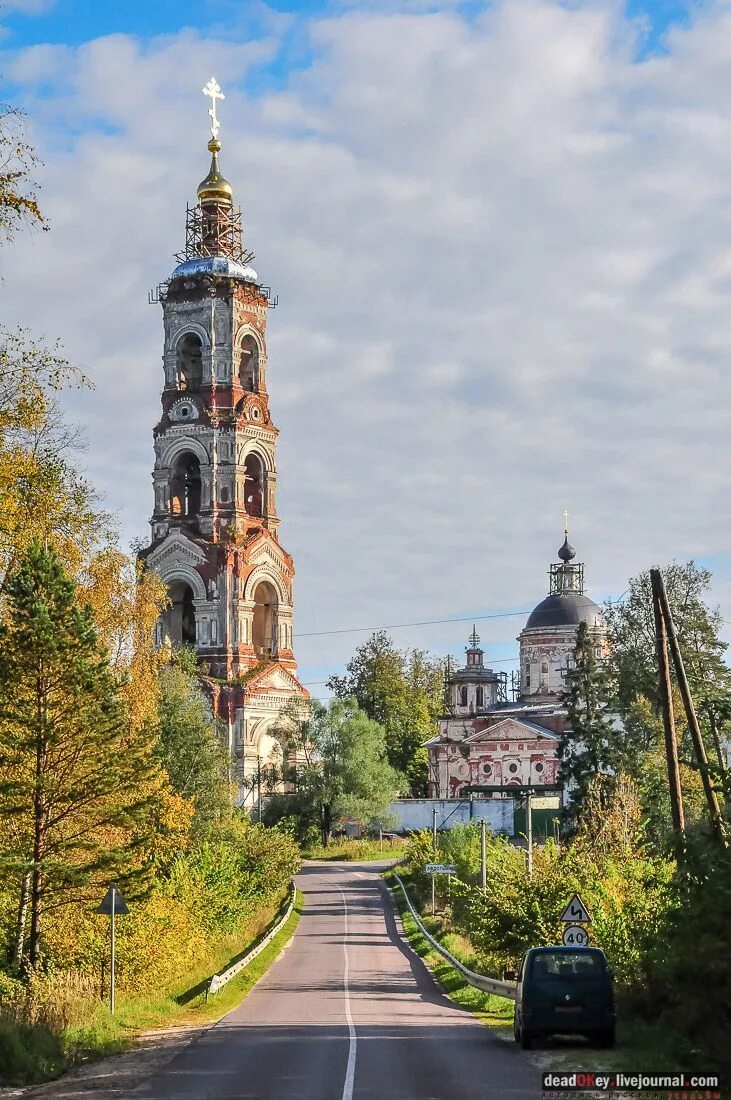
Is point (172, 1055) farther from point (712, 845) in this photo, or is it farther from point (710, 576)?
point (710, 576)

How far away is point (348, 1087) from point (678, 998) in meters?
3.88

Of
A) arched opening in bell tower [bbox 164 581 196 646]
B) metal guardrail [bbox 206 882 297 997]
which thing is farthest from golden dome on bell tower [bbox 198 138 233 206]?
metal guardrail [bbox 206 882 297 997]

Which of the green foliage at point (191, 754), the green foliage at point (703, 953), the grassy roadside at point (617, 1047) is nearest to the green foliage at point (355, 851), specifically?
the green foliage at point (191, 754)

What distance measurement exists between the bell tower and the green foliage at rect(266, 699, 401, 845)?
1.78 meters

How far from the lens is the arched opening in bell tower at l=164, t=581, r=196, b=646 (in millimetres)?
81625

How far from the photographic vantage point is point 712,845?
56.7 ft

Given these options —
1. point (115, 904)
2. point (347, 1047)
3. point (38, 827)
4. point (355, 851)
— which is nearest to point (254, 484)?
point (355, 851)

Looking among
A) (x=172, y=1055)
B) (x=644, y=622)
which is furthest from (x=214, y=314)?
(x=172, y=1055)

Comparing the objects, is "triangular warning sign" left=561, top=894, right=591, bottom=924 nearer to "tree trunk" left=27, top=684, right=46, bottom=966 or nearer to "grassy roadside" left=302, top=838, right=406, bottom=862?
"tree trunk" left=27, top=684, right=46, bottom=966

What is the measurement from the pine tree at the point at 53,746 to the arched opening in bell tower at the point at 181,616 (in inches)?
2101

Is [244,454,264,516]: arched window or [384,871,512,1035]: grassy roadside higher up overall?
[244,454,264,516]: arched window

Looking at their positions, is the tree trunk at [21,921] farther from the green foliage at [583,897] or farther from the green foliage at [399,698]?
the green foliage at [399,698]

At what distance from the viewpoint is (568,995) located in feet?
64.2

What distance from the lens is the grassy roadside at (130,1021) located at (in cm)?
1886
